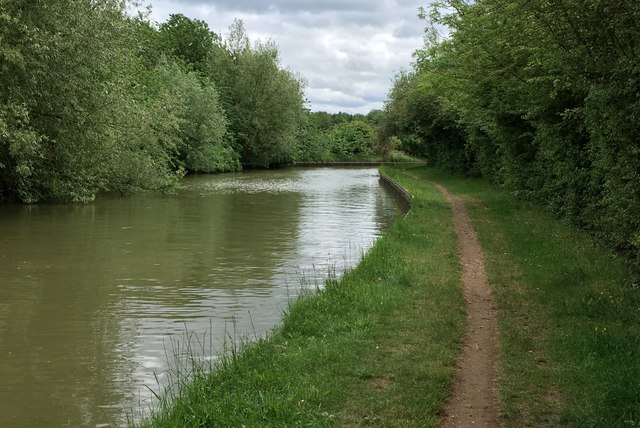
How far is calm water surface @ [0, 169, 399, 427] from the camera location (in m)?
6.95

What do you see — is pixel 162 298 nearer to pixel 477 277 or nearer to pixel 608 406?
pixel 477 277

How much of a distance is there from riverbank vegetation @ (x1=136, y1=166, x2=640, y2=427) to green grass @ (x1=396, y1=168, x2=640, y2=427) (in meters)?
0.02

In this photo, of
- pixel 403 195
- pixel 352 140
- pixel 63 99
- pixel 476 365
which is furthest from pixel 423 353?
pixel 352 140

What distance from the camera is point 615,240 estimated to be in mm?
11273

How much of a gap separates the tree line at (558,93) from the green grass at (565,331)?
806mm

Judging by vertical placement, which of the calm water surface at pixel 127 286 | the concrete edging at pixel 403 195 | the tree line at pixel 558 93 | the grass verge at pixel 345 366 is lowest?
the calm water surface at pixel 127 286

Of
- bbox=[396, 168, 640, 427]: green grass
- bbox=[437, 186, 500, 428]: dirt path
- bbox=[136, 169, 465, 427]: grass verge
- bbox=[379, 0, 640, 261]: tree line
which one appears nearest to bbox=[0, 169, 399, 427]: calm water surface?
bbox=[136, 169, 465, 427]: grass verge

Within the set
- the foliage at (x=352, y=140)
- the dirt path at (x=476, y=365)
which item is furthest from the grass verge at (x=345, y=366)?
the foliage at (x=352, y=140)

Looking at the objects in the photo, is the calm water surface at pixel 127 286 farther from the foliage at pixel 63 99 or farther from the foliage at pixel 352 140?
the foliage at pixel 352 140

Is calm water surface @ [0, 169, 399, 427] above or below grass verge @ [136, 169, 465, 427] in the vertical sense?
below

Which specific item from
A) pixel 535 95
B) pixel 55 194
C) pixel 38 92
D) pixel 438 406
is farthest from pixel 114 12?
pixel 438 406

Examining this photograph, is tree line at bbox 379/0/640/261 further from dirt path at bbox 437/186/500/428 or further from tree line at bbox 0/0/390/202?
tree line at bbox 0/0/390/202

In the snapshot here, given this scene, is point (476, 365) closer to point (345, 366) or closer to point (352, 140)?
point (345, 366)

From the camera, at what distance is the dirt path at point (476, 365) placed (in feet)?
17.6
